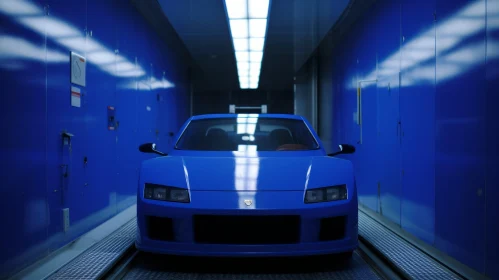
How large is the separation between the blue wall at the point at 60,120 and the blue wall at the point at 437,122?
132 inches

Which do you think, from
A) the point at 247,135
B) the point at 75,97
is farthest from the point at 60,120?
the point at 247,135

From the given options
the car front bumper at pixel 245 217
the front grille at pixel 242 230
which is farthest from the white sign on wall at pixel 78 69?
the front grille at pixel 242 230

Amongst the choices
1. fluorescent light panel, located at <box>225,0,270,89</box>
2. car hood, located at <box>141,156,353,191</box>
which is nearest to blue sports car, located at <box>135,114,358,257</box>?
car hood, located at <box>141,156,353,191</box>

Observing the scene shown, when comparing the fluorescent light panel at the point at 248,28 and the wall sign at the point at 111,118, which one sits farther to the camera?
the fluorescent light panel at the point at 248,28

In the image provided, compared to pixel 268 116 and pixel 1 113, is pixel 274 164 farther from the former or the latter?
pixel 1 113

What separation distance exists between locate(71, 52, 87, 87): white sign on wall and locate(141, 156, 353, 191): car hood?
139 cm

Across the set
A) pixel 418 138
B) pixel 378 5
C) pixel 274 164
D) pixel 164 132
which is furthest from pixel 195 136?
pixel 164 132

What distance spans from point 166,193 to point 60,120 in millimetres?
1534

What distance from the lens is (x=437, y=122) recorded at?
382 cm

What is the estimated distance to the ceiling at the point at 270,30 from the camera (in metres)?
7.50

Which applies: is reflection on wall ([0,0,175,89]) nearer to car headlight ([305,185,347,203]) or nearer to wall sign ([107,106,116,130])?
wall sign ([107,106,116,130])

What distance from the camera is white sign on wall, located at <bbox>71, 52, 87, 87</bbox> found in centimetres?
415

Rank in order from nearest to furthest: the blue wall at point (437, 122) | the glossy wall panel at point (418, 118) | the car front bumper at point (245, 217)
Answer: the car front bumper at point (245, 217), the blue wall at point (437, 122), the glossy wall panel at point (418, 118)

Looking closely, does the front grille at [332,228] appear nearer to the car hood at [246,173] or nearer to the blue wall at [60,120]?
the car hood at [246,173]
